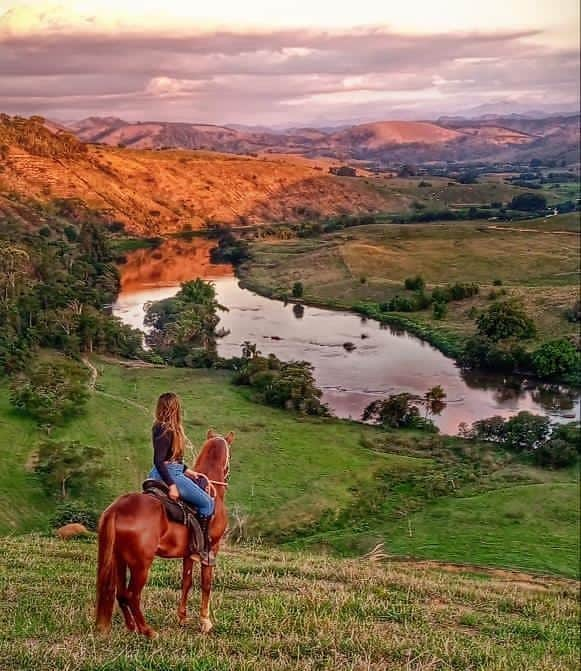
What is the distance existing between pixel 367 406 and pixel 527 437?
7967 mm

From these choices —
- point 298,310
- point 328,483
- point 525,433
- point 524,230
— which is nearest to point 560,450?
point 525,433

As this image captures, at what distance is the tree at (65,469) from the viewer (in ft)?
65.3

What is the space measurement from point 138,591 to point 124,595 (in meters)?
0.14

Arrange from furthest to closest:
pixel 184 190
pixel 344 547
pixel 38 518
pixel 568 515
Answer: pixel 184 190, pixel 568 515, pixel 344 547, pixel 38 518

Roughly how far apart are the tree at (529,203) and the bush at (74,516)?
89623mm

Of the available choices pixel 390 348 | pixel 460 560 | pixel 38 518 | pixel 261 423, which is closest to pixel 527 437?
pixel 261 423

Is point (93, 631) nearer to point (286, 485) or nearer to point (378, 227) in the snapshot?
point (286, 485)

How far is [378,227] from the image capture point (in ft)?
303

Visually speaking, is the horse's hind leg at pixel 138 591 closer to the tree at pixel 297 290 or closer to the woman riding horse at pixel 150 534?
the woman riding horse at pixel 150 534

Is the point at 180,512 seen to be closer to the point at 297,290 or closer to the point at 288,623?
the point at 288,623

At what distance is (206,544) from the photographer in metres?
7.28

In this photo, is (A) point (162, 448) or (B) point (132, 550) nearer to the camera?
(B) point (132, 550)

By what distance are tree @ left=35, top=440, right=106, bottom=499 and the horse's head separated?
13.5 meters

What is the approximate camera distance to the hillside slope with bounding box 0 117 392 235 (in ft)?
91.9
